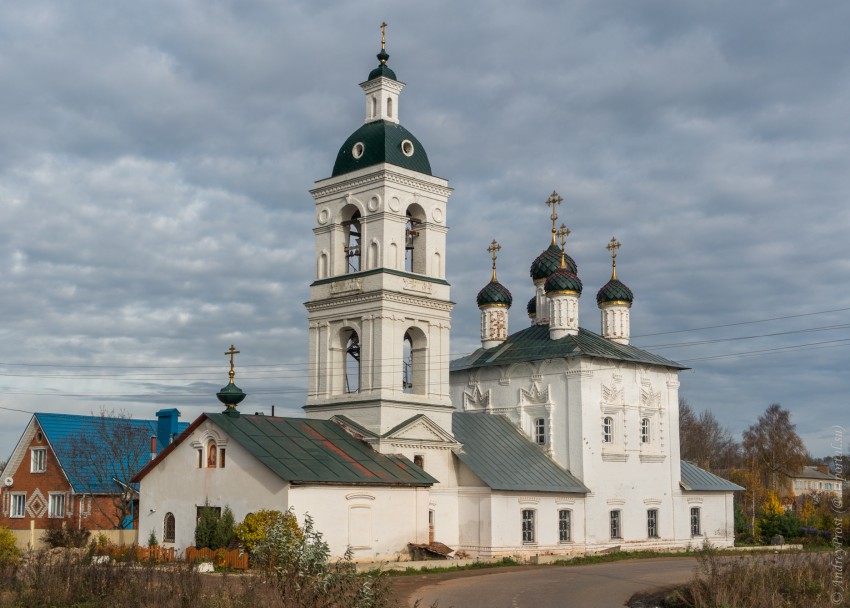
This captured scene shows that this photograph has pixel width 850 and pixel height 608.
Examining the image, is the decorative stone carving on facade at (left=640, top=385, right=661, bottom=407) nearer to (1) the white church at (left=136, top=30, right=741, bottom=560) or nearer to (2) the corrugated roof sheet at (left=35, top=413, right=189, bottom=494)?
(1) the white church at (left=136, top=30, right=741, bottom=560)

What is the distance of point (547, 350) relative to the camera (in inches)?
1551

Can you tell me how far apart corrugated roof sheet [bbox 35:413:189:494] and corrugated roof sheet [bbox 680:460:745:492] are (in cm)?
2137

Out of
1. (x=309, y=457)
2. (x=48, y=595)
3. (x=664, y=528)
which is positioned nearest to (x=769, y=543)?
(x=664, y=528)

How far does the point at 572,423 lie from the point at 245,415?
1290 cm

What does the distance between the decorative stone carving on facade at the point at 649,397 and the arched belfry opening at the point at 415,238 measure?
11.4 metres

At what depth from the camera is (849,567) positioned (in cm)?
2097

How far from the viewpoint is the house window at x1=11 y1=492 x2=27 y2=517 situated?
1688 inches

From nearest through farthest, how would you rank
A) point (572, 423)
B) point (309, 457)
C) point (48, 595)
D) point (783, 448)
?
point (48, 595)
point (309, 457)
point (572, 423)
point (783, 448)

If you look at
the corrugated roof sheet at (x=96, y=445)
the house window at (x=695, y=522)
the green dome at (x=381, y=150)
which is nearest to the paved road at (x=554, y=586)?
the house window at (x=695, y=522)

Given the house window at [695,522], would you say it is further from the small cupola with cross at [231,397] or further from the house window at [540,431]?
the small cupola with cross at [231,397]

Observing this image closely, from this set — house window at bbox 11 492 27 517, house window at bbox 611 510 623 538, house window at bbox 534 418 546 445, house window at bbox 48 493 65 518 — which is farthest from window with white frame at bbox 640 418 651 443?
house window at bbox 11 492 27 517

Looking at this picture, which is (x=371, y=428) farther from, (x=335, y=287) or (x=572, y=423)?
(x=572, y=423)

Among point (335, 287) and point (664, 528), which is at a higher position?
point (335, 287)

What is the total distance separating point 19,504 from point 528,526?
869 inches
